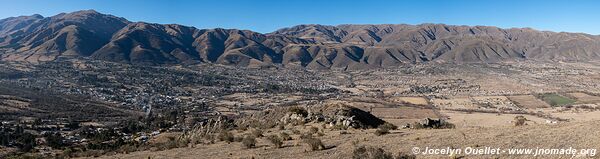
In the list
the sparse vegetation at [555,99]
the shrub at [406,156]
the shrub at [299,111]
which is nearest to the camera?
the shrub at [406,156]

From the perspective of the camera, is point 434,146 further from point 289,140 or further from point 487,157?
point 289,140

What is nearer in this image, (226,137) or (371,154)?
(371,154)

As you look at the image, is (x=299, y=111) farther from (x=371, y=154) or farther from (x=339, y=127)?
(x=371, y=154)

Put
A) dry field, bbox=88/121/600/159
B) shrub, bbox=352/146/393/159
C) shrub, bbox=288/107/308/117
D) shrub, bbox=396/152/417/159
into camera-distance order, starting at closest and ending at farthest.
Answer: shrub, bbox=352/146/393/159 < shrub, bbox=396/152/417/159 < dry field, bbox=88/121/600/159 < shrub, bbox=288/107/308/117

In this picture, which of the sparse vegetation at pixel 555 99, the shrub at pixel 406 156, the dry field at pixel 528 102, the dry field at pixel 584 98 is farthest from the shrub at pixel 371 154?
the dry field at pixel 584 98

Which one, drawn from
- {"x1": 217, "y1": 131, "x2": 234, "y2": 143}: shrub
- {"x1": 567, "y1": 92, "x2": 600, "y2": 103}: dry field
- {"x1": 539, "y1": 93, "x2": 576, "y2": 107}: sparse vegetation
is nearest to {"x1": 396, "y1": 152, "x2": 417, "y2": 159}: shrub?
{"x1": 217, "y1": 131, "x2": 234, "y2": 143}: shrub

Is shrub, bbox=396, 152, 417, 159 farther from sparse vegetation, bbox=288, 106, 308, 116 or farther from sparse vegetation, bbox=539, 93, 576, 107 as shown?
sparse vegetation, bbox=539, 93, 576, 107

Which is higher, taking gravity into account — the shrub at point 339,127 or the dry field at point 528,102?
the shrub at point 339,127

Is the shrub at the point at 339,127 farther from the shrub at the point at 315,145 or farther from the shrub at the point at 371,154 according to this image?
the shrub at the point at 371,154

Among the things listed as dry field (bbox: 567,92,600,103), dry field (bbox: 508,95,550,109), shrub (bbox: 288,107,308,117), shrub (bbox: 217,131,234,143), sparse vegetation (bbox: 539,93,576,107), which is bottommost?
dry field (bbox: 508,95,550,109)

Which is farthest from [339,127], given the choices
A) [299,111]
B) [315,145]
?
[315,145]

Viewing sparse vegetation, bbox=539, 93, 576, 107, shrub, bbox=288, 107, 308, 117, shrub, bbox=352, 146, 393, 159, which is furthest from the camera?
sparse vegetation, bbox=539, 93, 576, 107
